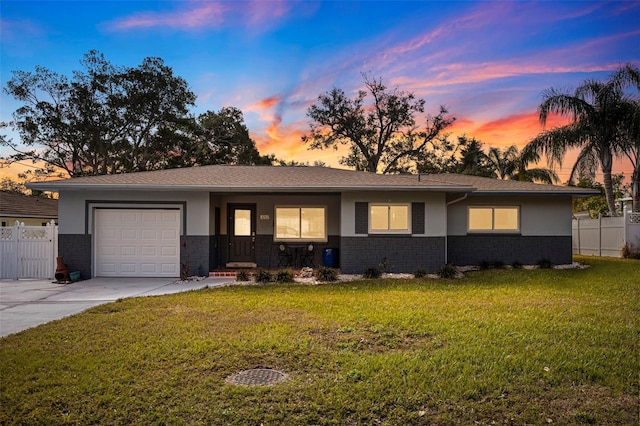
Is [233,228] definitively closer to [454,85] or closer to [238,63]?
[238,63]

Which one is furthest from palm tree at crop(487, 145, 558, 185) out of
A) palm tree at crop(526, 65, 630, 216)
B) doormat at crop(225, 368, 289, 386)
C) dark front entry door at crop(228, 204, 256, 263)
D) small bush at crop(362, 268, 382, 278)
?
doormat at crop(225, 368, 289, 386)

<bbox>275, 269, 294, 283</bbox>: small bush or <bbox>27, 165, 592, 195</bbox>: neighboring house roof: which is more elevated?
<bbox>27, 165, 592, 195</bbox>: neighboring house roof

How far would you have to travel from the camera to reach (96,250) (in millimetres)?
12297

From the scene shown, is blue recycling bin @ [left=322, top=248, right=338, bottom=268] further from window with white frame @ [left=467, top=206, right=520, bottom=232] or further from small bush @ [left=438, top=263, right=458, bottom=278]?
window with white frame @ [left=467, top=206, right=520, bottom=232]

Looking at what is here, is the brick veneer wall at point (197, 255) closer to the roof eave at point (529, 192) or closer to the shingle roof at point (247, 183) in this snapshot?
the shingle roof at point (247, 183)

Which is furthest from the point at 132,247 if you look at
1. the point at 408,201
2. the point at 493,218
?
the point at 493,218

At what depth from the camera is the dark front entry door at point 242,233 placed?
1469 centimetres

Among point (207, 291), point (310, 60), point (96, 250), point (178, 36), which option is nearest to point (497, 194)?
point (310, 60)

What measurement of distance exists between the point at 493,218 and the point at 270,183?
7678mm

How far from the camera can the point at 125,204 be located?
1227cm

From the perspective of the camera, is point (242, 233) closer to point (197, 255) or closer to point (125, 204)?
point (197, 255)

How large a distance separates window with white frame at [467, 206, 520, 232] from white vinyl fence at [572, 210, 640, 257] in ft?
18.4

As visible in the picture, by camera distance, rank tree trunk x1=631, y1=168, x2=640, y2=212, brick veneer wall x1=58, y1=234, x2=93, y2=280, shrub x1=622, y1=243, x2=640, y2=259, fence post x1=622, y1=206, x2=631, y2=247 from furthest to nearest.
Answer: tree trunk x1=631, y1=168, x2=640, y2=212 → fence post x1=622, y1=206, x2=631, y2=247 → shrub x1=622, y1=243, x2=640, y2=259 → brick veneer wall x1=58, y1=234, x2=93, y2=280

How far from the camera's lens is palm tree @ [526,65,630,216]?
17.5 m
